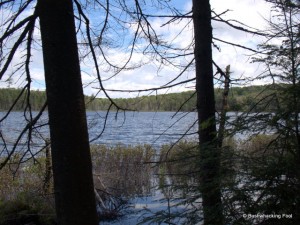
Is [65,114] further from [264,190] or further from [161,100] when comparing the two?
[161,100]

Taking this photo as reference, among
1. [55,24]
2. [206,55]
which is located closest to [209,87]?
[206,55]

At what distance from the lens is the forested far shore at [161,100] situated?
3.58m

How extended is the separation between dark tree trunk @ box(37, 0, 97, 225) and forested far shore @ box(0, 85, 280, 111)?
3.40ft

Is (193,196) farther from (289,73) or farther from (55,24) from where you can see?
(55,24)

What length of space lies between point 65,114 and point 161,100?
7.43ft

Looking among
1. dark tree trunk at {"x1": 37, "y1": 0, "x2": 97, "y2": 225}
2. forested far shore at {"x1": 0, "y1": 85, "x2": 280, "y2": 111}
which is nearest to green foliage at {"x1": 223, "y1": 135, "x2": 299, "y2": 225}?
forested far shore at {"x1": 0, "y1": 85, "x2": 280, "y2": 111}

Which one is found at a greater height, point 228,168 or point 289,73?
point 289,73

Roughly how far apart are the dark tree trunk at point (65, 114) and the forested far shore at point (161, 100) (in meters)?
→ 1.04

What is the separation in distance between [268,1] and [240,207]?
1940mm

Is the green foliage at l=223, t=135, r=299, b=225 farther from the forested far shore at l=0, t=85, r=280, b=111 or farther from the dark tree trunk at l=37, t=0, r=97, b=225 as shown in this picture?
the dark tree trunk at l=37, t=0, r=97, b=225

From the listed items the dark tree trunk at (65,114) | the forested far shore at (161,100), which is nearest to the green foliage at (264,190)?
the forested far shore at (161,100)

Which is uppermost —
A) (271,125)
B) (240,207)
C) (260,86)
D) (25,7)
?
(25,7)

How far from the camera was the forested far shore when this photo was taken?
3582 mm

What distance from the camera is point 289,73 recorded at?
3.38 meters
